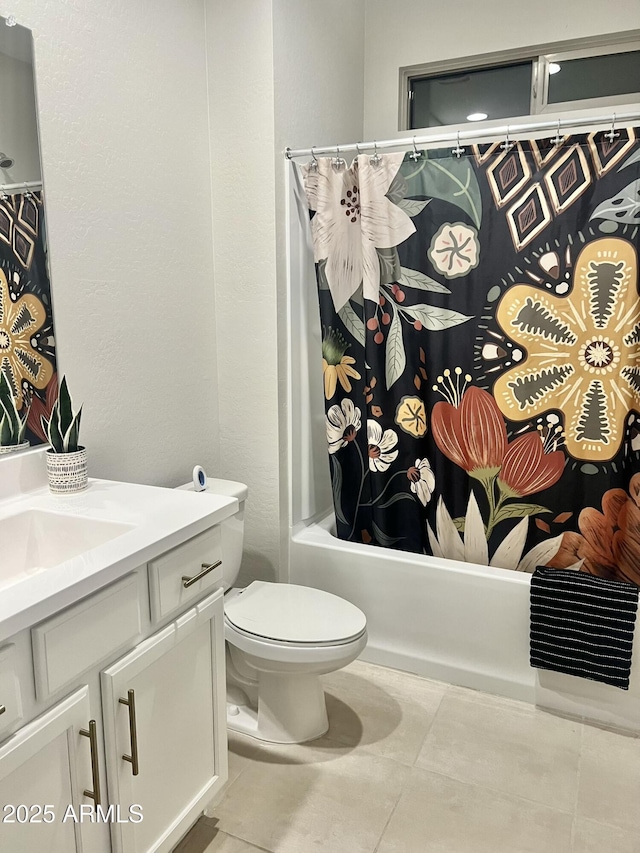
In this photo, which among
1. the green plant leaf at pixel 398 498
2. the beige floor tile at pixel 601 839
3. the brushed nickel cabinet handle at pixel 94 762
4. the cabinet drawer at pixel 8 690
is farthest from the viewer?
the green plant leaf at pixel 398 498

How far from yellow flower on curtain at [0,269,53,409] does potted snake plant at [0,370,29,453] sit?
18 millimetres

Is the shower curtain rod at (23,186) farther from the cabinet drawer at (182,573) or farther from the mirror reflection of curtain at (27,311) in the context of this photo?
the cabinet drawer at (182,573)

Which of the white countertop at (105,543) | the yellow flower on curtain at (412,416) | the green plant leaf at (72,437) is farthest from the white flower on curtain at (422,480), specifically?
the green plant leaf at (72,437)

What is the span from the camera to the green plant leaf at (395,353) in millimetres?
2322

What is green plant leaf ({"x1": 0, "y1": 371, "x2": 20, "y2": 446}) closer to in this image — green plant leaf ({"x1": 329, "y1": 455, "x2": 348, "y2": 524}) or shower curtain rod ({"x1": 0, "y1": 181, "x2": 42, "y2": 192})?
shower curtain rod ({"x1": 0, "y1": 181, "x2": 42, "y2": 192})

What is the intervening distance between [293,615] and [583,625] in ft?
3.02

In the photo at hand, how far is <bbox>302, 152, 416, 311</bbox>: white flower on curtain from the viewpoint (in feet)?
7.41

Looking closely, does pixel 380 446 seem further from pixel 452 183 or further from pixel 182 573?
pixel 182 573

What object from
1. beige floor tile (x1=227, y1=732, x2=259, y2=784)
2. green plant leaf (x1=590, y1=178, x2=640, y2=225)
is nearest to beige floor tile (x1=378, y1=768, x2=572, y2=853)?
beige floor tile (x1=227, y1=732, x2=259, y2=784)

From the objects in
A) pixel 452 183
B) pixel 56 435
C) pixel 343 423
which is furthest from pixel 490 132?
pixel 56 435

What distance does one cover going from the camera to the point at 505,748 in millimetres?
1964

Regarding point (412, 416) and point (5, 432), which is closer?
point (5, 432)

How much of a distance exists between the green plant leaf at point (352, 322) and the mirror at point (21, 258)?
3.48ft

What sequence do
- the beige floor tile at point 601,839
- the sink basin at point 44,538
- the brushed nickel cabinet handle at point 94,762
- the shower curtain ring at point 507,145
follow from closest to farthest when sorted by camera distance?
the brushed nickel cabinet handle at point 94,762, the sink basin at point 44,538, the beige floor tile at point 601,839, the shower curtain ring at point 507,145
